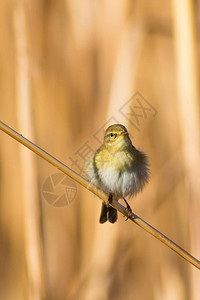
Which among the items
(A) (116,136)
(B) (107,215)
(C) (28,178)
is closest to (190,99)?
(A) (116,136)

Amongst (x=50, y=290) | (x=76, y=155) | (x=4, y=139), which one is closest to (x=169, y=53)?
(x=76, y=155)

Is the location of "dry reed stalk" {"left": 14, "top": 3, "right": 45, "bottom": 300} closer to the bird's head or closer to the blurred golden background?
the blurred golden background

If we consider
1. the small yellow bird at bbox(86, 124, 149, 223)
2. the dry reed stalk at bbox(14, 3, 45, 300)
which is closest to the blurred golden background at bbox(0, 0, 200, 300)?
the dry reed stalk at bbox(14, 3, 45, 300)

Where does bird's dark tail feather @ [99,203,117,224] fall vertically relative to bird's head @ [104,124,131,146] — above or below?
below

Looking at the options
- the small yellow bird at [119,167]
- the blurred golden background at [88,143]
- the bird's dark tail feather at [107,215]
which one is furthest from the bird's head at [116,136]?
the bird's dark tail feather at [107,215]

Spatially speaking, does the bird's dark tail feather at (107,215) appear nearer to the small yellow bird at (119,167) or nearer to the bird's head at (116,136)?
the small yellow bird at (119,167)

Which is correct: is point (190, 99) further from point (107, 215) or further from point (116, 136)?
point (107, 215)
